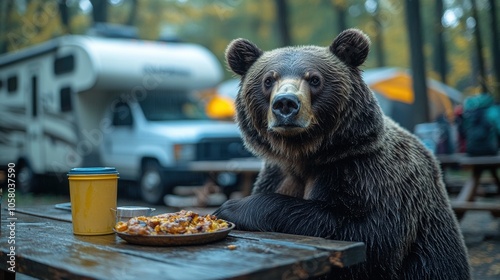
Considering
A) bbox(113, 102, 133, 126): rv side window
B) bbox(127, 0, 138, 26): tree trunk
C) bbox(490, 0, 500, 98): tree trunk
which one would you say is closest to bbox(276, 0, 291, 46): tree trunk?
bbox(113, 102, 133, 126): rv side window

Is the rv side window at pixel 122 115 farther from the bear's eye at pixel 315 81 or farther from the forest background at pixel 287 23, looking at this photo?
the bear's eye at pixel 315 81

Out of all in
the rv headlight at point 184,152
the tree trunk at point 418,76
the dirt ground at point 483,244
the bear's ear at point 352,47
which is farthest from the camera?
the tree trunk at point 418,76

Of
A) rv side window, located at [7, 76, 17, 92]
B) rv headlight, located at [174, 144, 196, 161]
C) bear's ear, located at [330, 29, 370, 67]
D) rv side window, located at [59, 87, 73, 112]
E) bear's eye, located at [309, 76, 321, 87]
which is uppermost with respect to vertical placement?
rv side window, located at [7, 76, 17, 92]

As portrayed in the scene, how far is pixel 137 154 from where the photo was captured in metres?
11.1

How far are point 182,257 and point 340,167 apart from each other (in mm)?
1122

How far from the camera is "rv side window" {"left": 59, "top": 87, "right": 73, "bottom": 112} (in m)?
11.9

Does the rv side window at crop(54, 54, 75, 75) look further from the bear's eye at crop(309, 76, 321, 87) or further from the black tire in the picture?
the bear's eye at crop(309, 76, 321, 87)

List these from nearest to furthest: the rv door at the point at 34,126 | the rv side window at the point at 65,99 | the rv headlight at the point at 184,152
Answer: the rv headlight at the point at 184,152, the rv side window at the point at 65,99, the rv door at the point at 34,126

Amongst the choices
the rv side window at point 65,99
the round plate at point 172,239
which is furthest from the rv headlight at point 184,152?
the round plate at point 172,239

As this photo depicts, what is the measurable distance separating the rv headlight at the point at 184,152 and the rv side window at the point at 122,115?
133 cm

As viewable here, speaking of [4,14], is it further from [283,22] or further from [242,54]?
[242,54]

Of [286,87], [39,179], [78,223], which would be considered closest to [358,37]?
[286,87]

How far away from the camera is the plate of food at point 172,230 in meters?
2.09

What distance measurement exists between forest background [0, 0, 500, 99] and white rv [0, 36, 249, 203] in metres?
1.26
